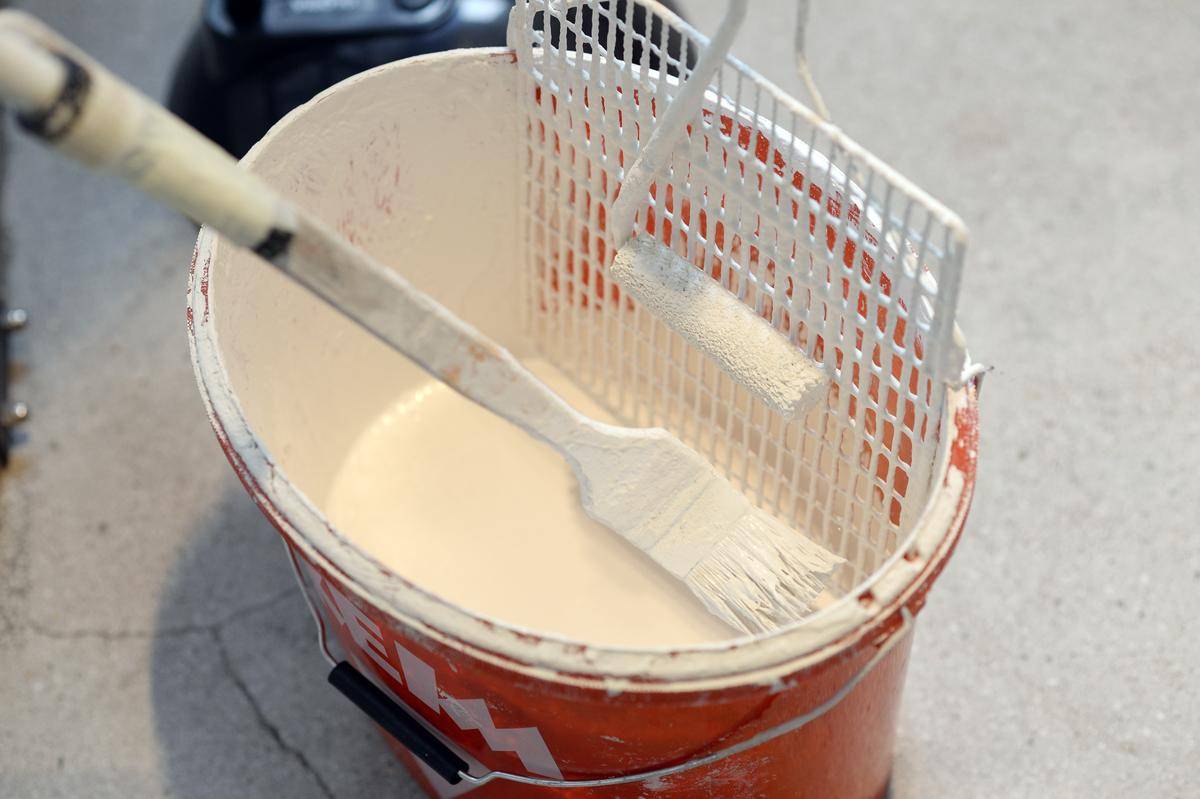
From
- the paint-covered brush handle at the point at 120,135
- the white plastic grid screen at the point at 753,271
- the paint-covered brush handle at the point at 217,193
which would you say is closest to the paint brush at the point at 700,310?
the white plastic grid screen at the point at 753,271

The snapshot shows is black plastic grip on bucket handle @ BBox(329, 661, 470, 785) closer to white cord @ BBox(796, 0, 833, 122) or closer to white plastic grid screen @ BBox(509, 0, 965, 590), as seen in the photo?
white plastic grid screen @ BBox(509, 0, 965, 590)

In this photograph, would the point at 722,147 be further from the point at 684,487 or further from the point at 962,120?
the point at 962,120

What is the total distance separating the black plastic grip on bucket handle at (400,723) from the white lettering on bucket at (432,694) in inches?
1.2

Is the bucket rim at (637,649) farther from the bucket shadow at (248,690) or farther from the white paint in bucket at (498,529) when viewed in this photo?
the bucket shadow at (248,690)

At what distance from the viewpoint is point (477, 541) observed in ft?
3.25

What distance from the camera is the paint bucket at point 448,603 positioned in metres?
0.62

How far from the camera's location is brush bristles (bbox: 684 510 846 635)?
0.83 metres

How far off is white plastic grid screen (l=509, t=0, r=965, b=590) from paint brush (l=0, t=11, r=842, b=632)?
3.3 inches

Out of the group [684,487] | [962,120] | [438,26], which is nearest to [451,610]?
[684,487]

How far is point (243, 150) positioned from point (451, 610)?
0.72m

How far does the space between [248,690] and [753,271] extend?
0.52 meters

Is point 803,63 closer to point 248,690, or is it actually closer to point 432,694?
point 432,694

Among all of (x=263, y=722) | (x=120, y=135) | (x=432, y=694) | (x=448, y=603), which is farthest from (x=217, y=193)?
(x=263, y=722)

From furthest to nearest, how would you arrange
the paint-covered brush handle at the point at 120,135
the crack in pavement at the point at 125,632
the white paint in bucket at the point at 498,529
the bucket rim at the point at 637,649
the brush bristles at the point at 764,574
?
the crack in pavement at the point at 125,632 < the white paint in bucket at the point at 498,529 < the brush bristles at the point at 764,574 < the bucket rim at the point at 637,649 < the paint-covered brush handle at the point at 120,135
